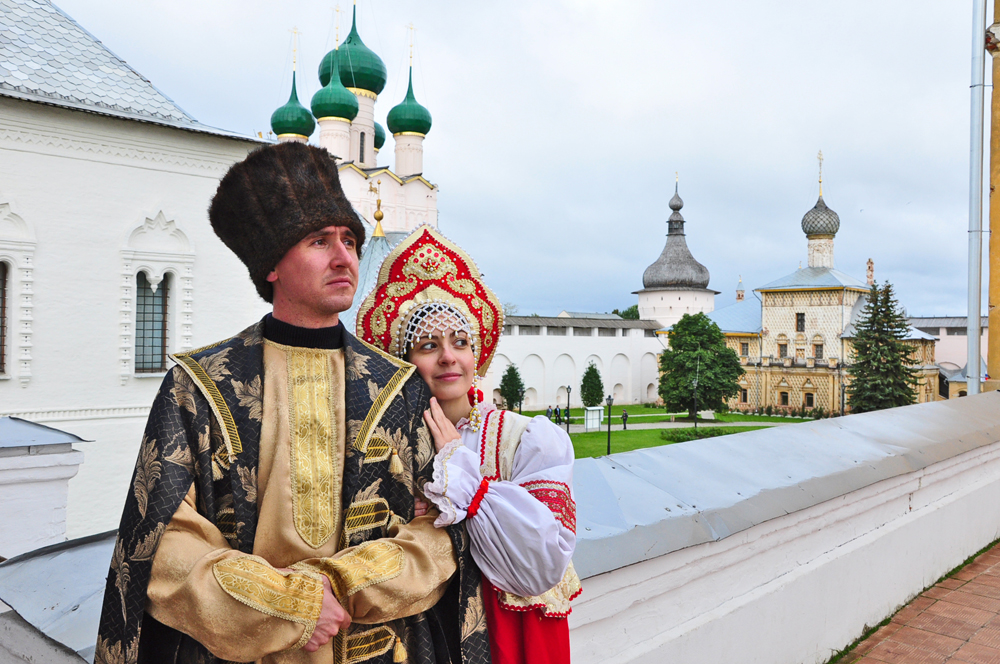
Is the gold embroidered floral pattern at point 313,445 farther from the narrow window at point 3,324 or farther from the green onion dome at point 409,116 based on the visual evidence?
the green onion dome at point 409,116

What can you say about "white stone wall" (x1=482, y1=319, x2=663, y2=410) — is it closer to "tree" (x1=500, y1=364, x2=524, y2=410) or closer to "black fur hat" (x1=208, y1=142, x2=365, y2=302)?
"tree" (x1=500, y1=364, x2=524, y2=410)

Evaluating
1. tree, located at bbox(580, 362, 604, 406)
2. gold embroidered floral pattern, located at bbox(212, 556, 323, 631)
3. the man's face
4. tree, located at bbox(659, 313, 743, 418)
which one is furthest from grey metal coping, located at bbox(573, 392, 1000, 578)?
tree, located at bbox(580, 362, 604, 406)

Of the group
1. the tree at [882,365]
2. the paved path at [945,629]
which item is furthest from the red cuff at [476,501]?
the tree at [882,365]

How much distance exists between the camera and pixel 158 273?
1214 cm

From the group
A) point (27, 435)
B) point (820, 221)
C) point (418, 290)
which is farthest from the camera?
point (820, 221)

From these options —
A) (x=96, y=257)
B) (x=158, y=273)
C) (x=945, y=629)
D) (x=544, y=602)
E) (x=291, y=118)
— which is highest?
(x=291, y=118)

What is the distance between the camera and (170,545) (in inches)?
52.7

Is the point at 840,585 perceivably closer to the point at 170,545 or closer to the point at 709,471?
the point at 709,471

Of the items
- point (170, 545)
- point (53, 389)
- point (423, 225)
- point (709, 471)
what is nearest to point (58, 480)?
point (170, 545)

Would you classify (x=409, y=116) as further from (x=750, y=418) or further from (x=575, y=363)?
(x=750, y=418)

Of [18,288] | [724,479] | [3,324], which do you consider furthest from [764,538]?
[3,324]

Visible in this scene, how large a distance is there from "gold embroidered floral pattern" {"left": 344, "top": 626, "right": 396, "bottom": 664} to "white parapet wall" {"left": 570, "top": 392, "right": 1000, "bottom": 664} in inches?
24.3

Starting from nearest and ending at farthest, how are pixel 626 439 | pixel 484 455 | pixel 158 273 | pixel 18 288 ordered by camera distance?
pixel 484 455, pixel 18 288, pixel 158 273, pixel 626 439

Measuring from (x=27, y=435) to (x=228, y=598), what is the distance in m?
2.08
